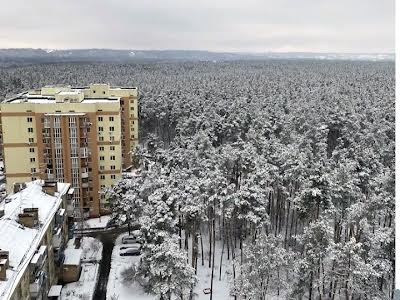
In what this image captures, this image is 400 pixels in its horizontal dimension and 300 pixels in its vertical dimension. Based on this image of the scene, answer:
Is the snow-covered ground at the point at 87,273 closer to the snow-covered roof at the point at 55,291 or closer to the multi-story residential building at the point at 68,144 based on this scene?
the snow-covered roof at the point at 55,291

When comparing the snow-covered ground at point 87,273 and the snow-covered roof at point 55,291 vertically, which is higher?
the snow-covered roof at point 55,291

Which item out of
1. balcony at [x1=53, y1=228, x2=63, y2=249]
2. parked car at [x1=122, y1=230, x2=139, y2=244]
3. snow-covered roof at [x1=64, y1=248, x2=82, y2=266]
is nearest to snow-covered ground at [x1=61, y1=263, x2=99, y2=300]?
snow-covered roof at [x1=64, y1=248, x2=82, y2=266]

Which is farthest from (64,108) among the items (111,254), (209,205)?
(209,205)

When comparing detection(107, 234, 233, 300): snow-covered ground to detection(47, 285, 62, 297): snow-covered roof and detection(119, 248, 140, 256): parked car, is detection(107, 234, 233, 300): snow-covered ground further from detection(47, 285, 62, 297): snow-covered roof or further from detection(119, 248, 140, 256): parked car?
detection(47, 285, 62, 297): snow-covered roof

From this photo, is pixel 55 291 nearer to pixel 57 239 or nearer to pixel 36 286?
pixel 57 239

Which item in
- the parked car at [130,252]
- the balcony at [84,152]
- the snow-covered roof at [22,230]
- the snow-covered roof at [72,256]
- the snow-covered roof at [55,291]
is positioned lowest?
the parked car at [130,252]

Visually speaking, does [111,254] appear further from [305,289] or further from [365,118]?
[365,118]

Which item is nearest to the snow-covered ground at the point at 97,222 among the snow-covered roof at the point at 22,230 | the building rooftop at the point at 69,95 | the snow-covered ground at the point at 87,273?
the snow-covered ground at the point at 87,273
